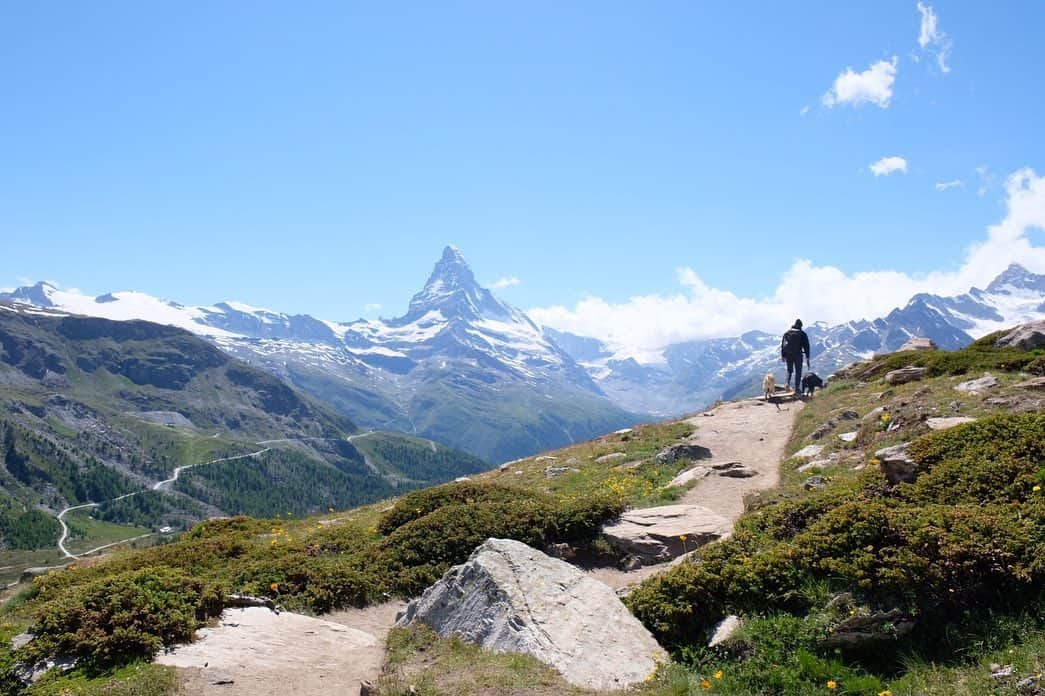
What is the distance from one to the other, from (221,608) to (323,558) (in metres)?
5.19

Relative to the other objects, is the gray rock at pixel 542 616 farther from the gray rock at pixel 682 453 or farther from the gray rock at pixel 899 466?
the gray rock at pixel 682 453

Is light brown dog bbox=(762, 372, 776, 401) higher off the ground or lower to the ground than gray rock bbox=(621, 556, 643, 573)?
higher

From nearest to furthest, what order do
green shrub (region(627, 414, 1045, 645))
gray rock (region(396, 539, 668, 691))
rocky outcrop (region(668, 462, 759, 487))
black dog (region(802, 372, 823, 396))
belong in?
green shrub (region(627, 414, 1045, 645)) → gray rock (region(396, 539, 668, 691)) → rocky outcrop (region(668, 462, 759, 487)) → black dog (region(802, 372, 823, 396))

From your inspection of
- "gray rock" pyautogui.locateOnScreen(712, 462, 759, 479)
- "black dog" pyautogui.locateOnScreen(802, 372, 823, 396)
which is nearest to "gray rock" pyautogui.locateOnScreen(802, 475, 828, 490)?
"gray rock" pyautogui.locateOnScreen(712, 462, 759, 479)

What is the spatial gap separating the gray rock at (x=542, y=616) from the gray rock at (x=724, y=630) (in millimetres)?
1050

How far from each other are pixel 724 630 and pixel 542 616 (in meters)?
3.90

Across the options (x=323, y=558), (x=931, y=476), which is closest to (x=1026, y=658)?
(x=931, y=476)

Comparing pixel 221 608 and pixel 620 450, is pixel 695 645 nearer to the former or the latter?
pixel 221 608

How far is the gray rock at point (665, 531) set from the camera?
19859mm

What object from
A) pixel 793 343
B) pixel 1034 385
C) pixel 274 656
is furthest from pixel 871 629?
pixel 793 343

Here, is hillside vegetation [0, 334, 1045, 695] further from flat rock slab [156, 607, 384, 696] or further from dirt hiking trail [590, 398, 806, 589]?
dirt hiking trail [590, 398, 806, 589]

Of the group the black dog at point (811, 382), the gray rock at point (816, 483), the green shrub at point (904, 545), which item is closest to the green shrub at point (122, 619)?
the green shrub at point (904, 545)

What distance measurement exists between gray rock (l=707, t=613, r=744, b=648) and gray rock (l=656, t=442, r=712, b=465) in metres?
18.3

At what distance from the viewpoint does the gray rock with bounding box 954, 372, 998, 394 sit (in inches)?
1049
